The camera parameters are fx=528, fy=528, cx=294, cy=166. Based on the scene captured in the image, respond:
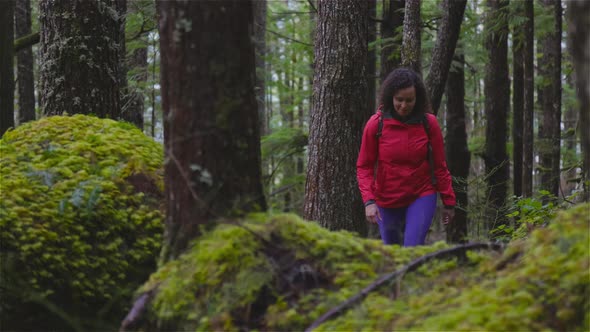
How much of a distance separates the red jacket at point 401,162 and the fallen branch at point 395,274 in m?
1.75

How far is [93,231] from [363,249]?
2189 millimetres

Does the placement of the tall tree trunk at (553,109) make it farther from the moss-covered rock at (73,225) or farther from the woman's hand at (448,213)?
the moss-covered rock at (73,225)

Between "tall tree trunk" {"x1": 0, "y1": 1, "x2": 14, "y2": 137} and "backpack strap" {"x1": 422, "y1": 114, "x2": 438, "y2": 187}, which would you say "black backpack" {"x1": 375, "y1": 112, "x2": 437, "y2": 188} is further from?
"tall tree trunk" {"x1": 0, "y1": 1, "x2": 14, "y2": 137}

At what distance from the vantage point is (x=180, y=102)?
3.30m

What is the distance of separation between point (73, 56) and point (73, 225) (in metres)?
3.38

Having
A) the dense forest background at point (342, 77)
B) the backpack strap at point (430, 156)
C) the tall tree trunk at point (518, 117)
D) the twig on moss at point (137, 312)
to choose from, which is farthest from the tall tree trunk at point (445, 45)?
the twig on moss at point (137, 312)

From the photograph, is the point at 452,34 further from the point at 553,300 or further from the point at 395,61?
the point at 553,300

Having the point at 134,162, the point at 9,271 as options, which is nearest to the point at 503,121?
the point at 134,162

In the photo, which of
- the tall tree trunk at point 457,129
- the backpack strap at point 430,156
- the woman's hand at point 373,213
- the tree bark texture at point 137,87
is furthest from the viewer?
the tall tree trunk at point 457,129

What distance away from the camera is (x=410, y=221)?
5.16 metres

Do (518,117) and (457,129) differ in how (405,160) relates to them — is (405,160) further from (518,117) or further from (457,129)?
(457,129)

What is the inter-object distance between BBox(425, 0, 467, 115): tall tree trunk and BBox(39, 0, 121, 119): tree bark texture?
214 inches

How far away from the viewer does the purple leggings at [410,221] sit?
5.11 metres

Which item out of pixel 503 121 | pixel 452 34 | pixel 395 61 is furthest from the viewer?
pixel 503 121
